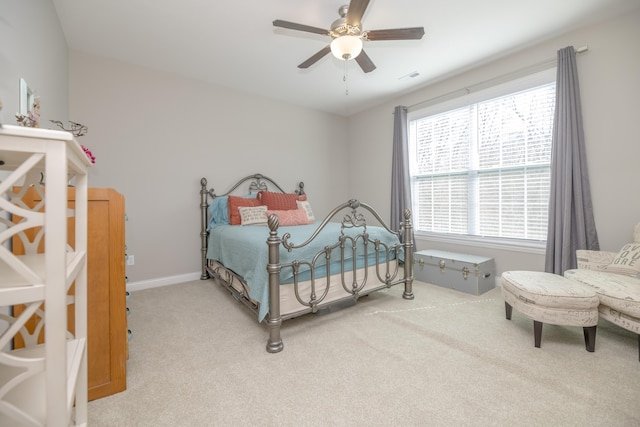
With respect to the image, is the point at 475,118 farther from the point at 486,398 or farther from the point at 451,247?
the point at 486,398

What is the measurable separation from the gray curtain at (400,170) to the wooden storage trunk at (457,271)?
0.61 m

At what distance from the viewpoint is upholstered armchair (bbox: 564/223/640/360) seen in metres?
1.67

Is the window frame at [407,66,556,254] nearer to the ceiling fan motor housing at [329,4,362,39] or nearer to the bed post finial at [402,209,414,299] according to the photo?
the bed post finial at [402,209,414,299]

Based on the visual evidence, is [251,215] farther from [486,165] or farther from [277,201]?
[486,165]

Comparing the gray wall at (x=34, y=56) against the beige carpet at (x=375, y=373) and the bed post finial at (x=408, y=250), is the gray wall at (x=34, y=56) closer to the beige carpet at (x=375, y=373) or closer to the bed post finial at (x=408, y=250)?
the beige carpet at (x=375, y=373)

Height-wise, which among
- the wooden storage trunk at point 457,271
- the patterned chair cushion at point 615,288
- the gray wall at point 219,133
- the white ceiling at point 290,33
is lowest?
the wooden storage trunk at point 457,271

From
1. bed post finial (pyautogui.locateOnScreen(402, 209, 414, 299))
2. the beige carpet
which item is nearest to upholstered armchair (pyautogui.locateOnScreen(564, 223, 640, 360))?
the beige carpet

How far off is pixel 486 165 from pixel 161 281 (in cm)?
412

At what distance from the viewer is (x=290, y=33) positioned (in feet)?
8.36

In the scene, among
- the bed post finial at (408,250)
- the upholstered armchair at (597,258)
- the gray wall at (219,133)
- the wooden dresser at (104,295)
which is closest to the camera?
the wooden dresser at (104,295)

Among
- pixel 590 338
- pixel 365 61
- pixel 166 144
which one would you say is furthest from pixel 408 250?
pixel 166 144

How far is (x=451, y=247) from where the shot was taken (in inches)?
142

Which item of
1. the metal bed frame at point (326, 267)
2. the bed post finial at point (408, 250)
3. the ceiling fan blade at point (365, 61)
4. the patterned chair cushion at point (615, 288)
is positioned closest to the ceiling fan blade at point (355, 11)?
the ceiling fan blade at point (365, 61)

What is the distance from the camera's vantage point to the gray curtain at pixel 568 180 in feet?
8.21
